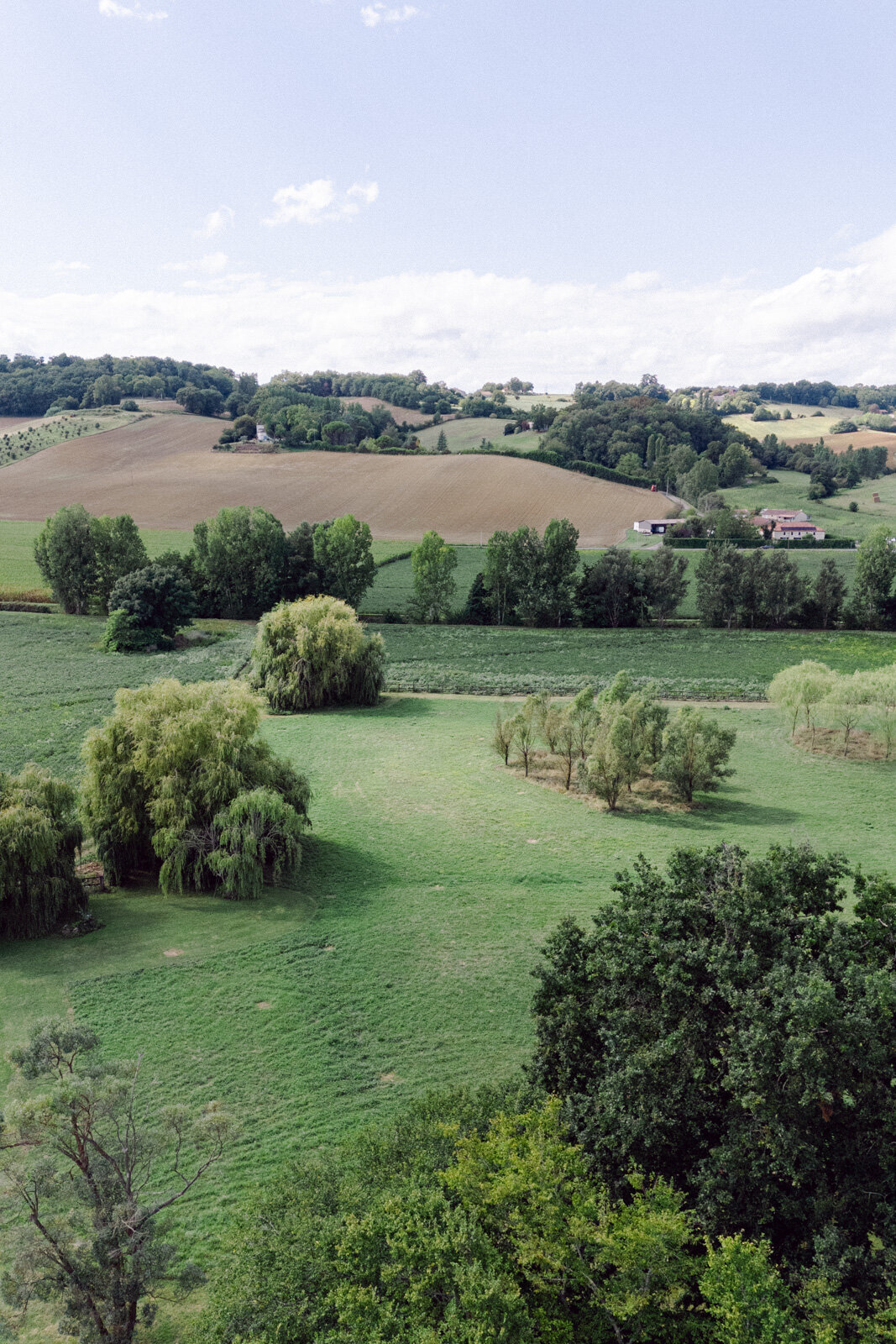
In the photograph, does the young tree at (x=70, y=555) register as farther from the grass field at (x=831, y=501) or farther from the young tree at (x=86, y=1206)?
the grass field at (x=831, y=501)

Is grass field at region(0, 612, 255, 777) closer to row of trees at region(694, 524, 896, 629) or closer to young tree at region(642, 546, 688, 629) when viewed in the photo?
young tree at region(642, 546, 688, 629)

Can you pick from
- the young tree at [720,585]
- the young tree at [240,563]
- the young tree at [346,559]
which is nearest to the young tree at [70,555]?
the young tree at [240,563]

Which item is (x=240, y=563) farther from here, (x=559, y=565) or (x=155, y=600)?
(x=559, y=565)

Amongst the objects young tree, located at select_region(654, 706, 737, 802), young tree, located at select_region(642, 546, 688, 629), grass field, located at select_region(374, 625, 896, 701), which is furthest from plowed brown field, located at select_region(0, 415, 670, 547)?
young tree, located at select_region(654, 706, 737, 802)

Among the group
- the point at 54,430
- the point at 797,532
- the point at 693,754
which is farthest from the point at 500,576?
the point at 54,430

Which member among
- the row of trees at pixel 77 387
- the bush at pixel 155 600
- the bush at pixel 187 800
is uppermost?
the row of trees at pixel 77 387

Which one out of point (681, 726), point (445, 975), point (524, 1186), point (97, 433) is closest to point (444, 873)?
point (445, 975)
